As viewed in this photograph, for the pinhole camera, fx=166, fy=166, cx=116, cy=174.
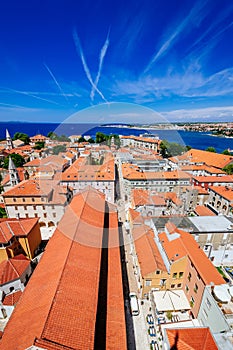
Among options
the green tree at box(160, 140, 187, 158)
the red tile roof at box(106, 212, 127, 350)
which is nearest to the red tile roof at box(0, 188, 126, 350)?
the red tile roof at box(106, 212, 127, 350)

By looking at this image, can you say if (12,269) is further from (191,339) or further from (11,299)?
(191,339)

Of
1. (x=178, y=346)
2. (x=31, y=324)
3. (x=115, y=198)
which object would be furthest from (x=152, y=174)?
(x=31, y=324)

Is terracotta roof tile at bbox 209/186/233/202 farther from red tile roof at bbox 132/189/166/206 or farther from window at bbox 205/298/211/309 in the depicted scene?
window at bbox 205/298/211/309

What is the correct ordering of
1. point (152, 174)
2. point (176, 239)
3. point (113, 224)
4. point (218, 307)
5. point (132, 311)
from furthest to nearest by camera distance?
point (152, 174)
point (113, 224)
point (176, 239)
point (132, 311)
point (218, 307)

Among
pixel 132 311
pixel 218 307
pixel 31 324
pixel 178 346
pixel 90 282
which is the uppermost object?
pixel 31 324

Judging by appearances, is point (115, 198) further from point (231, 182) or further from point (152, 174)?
point (231, 182)

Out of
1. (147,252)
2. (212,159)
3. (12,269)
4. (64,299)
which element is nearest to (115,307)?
(64,299)
